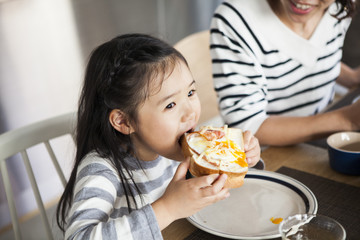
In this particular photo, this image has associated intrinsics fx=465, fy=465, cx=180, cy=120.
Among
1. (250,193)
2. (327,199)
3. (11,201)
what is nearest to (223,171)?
(250,193)

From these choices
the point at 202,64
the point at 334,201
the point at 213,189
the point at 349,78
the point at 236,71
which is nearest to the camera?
the point at 213,189

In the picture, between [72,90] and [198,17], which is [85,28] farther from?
[198,17]

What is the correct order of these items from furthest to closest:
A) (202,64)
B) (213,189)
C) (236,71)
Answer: (202,64)
(236,71)
(213,189)

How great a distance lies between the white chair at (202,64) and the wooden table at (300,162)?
0.87 metres

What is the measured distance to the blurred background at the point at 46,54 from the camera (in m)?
2.63

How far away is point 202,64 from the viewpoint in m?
2.22

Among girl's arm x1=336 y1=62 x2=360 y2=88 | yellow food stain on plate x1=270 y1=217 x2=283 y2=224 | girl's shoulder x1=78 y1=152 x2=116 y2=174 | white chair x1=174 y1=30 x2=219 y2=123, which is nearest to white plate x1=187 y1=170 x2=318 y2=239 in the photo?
yellow food stain on plate x1=270 y1=217 x2=283 y2=224

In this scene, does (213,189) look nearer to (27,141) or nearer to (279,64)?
(27,141)

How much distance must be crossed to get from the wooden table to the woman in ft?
0.11

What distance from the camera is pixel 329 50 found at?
164cm

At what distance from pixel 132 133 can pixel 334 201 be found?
509mm

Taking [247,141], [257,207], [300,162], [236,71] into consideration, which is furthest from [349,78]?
[257,207]

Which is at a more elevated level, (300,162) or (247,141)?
(247,141)

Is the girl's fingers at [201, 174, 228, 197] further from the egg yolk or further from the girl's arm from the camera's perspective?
the girl's arm
